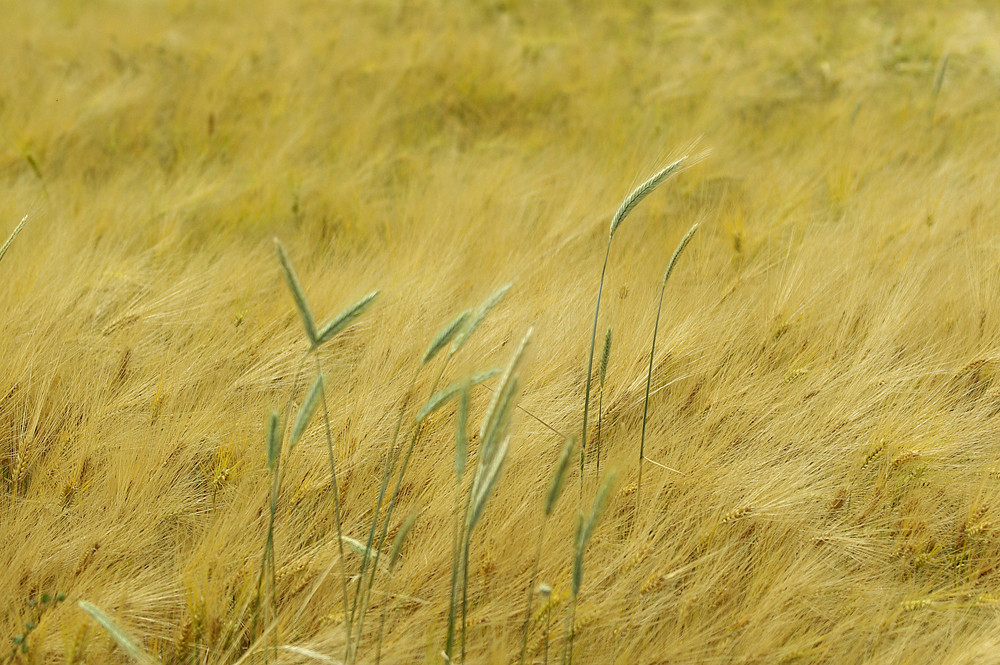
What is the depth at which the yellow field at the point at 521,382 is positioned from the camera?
1114mm

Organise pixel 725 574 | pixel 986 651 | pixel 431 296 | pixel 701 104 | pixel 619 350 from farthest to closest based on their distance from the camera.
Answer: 1. pixel 701 104
2. pixel 431 296
3. pixel 619 350
4. pixel 725 574
5. pixel 986 651

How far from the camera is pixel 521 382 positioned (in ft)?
4.57

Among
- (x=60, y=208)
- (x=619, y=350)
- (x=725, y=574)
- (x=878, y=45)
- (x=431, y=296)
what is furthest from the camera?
(x=878, y=45)

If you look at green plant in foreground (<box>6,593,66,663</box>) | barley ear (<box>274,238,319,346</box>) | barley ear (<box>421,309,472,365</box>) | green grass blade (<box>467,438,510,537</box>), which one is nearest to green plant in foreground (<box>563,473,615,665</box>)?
green grass blade (<box>467,438,510,537</box>)

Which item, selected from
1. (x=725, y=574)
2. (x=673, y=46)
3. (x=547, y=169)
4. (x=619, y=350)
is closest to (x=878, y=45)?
(x=673, y=46)

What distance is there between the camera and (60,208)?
2256 mm

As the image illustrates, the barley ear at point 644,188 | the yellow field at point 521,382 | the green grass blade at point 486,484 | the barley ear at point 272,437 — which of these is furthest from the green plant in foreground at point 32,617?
the barley ear at point 644,188

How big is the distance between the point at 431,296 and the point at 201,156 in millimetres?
1403

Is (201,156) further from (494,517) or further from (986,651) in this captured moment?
(986,651)

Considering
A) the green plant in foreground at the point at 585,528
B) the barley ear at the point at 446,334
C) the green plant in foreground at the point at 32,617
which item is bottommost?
the green plant in foreground at the point at 32,617

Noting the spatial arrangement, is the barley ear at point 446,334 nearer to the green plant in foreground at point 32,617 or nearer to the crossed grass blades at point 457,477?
the crossed grass blades at point 457,477

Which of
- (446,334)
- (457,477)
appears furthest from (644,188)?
(457,477)

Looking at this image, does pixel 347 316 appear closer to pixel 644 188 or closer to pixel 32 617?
pixel 644 188

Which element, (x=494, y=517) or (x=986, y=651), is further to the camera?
(x=494, y=517)
